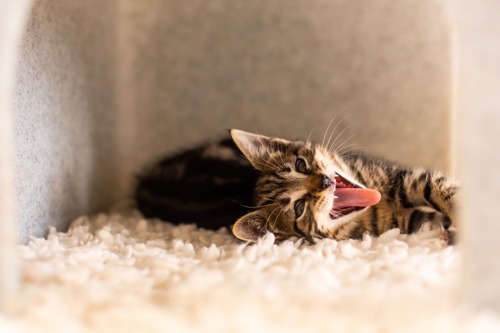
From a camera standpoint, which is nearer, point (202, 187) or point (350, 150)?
point (202, 187)

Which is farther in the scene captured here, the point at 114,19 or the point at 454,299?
the point at 114,19

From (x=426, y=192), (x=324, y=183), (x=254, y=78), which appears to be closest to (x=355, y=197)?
(x=324, y=183)

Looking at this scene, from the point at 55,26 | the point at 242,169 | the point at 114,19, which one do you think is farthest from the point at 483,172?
the point at 114,19

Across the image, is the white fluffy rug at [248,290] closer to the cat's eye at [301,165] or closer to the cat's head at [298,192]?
the cat's head at [298,192]

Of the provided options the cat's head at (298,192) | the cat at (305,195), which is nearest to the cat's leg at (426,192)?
the cat at (305,195)

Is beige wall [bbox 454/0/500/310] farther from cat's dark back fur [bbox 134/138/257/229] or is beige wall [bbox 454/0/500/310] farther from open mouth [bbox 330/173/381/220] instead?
cat's dark back fur [bbox 134/138/257/229]

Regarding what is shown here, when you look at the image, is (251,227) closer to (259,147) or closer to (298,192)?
(298,192)

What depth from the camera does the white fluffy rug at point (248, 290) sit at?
3.32 ft

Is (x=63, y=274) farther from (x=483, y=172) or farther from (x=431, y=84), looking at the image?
(x=431, y=84)

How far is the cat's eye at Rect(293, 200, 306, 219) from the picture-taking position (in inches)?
66.2

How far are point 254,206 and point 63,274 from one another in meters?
0.76

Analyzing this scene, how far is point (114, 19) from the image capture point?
8.03 feet

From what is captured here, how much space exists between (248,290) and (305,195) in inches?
25.5

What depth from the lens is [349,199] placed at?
1.68 m
